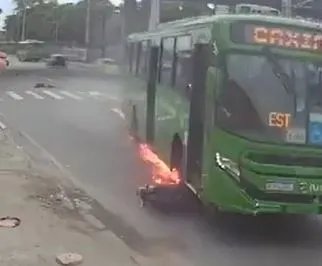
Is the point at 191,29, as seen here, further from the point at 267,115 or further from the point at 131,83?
the point at 131,83

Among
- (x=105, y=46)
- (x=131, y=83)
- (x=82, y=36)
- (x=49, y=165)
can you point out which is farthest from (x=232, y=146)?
(x=82, y=36)

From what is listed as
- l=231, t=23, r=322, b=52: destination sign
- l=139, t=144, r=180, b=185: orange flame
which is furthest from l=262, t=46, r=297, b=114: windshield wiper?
l=139, t=144, r=180, b=185: orange flame

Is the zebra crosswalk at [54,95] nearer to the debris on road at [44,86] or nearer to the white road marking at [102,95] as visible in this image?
the white road marking at [102,95]

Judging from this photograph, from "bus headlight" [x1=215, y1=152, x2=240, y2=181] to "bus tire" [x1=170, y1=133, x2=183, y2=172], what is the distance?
6.18ft

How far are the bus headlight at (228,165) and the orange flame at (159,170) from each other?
2137 mm

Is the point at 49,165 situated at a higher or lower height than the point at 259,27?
lower

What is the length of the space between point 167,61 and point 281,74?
385 centimetres

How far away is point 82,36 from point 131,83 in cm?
9020

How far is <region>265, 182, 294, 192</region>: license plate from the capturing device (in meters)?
9.42

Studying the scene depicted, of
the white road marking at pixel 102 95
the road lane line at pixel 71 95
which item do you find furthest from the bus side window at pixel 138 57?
the road lane line at pixel 71 95

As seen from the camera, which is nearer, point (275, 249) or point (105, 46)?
point (275, 249)

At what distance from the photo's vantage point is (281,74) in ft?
31.5

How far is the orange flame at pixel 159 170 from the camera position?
12159 millimetres

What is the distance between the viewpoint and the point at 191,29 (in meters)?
11.3
